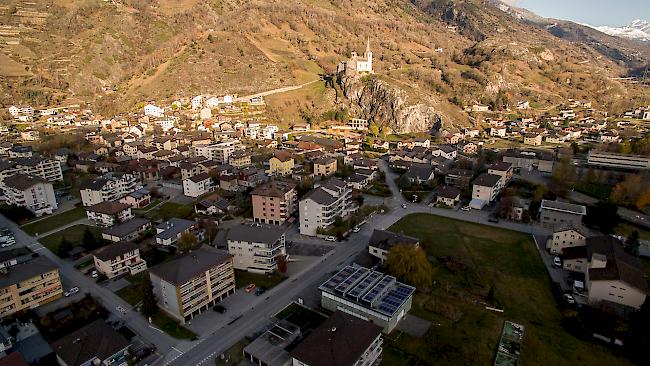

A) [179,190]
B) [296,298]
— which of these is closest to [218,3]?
[179,190]

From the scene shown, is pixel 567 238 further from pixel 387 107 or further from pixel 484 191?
pixel 387 107

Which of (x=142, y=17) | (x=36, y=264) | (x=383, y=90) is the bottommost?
(x=36, y=264)

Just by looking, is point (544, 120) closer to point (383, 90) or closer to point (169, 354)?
point (383, 90)

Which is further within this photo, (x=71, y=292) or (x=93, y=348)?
(x=71, y=292)

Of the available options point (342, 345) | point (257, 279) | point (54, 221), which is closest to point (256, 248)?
point (257, 279)

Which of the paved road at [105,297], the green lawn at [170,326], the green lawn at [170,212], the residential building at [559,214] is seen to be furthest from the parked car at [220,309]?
the residential building at [559,214]
